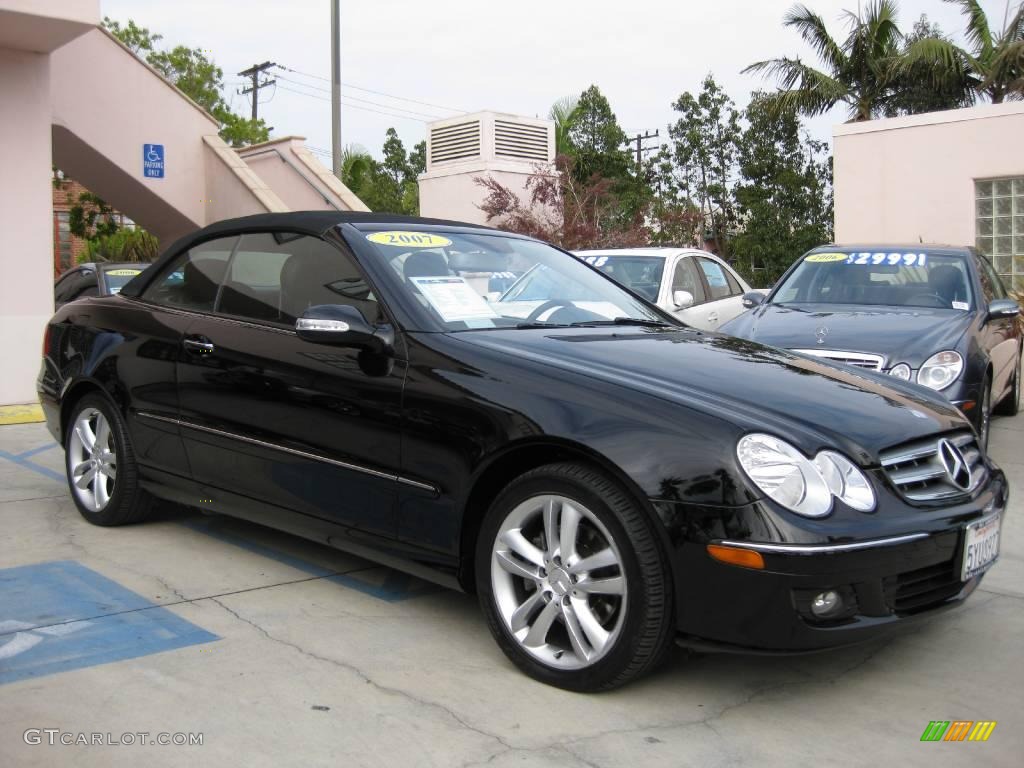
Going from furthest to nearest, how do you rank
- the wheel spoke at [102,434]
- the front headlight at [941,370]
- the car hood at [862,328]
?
the car hood at [862,328] < the front headlight at [941,370] < the wheel spoke at [102,434]

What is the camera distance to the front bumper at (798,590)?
3035 mm

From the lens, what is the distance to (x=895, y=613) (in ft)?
10.6

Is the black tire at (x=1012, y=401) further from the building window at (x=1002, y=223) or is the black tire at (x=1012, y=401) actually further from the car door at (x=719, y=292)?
the building window at (x=1002, y=223)

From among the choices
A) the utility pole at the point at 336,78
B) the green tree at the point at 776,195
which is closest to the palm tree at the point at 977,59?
the green tree at the point at 776,195

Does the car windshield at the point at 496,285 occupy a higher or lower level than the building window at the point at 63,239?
lower

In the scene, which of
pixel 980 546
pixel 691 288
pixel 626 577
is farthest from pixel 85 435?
pixel 691 288

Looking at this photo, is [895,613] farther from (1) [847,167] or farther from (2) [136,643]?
(1) [847,167]

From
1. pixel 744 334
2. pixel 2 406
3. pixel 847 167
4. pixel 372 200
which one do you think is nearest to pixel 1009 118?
pixel 847 167

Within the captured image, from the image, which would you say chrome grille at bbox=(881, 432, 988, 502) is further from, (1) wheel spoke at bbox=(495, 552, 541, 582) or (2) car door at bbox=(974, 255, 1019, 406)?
(2) car door at bbox=(974, 255, 1019, 406)

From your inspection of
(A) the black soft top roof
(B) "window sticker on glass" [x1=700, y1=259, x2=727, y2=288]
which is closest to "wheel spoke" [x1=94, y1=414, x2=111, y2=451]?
(A) the black soft top roof

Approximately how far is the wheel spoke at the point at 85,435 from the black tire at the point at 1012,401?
286 inches

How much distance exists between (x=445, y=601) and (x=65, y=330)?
107 inches

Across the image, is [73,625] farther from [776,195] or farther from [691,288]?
[776,195]

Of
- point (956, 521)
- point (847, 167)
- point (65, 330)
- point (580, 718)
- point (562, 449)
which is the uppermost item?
point (847, 167)
